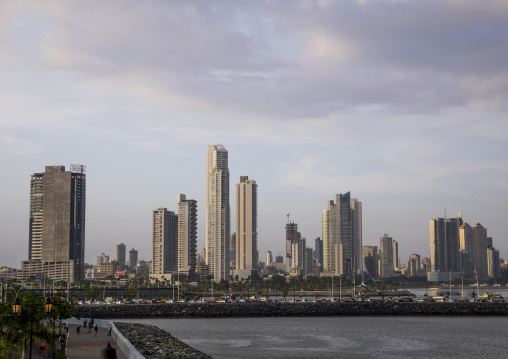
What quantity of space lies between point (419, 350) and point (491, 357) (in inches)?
342

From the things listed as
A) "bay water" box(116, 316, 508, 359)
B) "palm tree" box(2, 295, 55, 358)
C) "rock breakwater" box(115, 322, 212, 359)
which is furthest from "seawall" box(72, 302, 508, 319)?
"palm tree" box(2, 295, 55, 358)

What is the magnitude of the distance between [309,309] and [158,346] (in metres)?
84.6

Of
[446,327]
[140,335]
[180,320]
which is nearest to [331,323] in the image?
[446,327]

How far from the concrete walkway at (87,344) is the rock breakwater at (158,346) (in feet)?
10.9

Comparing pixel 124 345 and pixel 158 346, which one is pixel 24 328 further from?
pixel 158 346

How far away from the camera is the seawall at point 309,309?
144 metres

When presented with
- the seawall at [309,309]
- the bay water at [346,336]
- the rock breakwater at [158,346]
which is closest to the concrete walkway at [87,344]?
the rock breakwater at [158,346]

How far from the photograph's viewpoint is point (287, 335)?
98.8 meters

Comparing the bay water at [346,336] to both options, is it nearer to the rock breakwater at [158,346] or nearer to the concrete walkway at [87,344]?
the rock breakwater at [158,346]

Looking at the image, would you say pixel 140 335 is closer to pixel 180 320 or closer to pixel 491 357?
pixel 491 357

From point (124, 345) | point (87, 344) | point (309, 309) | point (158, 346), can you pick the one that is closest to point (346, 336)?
point (158, 346)

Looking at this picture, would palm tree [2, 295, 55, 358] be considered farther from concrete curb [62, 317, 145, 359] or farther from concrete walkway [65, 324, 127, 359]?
concrete walkway [65, 324, 127, 359]

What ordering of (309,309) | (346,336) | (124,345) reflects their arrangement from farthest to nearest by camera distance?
(309,309)
(346,336)
(124,345)

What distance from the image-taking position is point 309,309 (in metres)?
148
